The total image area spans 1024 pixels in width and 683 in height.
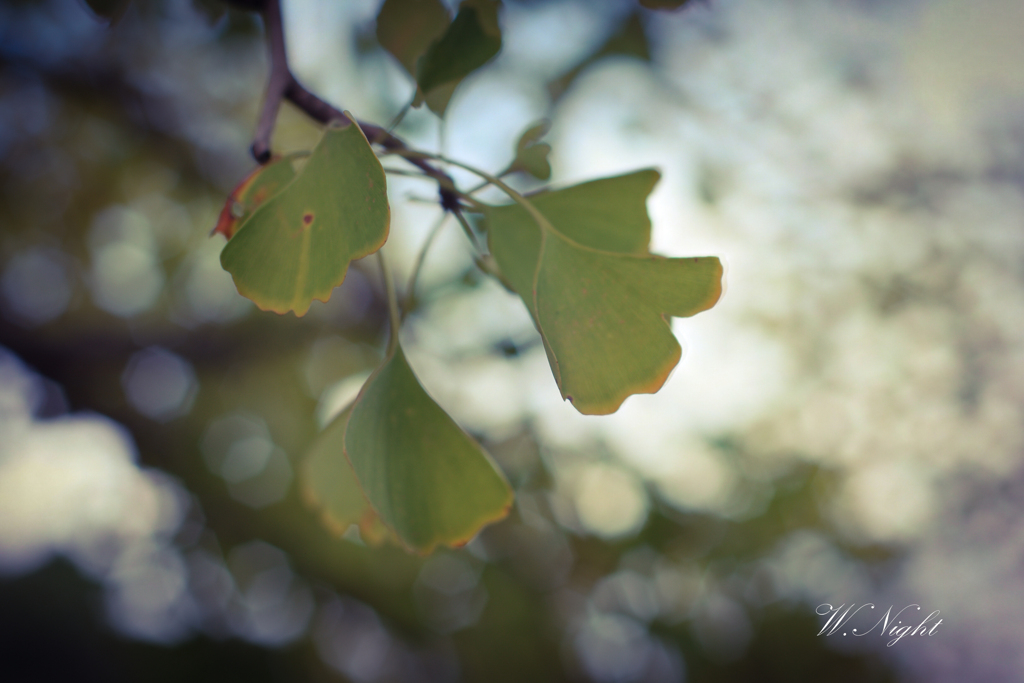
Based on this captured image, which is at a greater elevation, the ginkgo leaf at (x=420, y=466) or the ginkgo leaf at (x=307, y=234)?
the ginkgo leaf at (x=307, y=234)

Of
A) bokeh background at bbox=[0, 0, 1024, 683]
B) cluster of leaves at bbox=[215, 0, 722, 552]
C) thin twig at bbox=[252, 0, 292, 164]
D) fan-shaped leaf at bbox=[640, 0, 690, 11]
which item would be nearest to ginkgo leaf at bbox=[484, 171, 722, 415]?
cluster of leaves at bbox=[215, 0, 722, 552]

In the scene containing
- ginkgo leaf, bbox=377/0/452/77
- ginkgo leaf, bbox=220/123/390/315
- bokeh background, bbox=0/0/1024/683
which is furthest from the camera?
bokeh background, bbox=0/0/1024/683

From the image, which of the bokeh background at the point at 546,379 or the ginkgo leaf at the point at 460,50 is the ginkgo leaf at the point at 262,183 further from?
the bokeh background at the point at 546,379

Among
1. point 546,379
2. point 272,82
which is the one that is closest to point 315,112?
point 272,82

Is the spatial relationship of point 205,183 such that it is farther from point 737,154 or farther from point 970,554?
point 970,554
